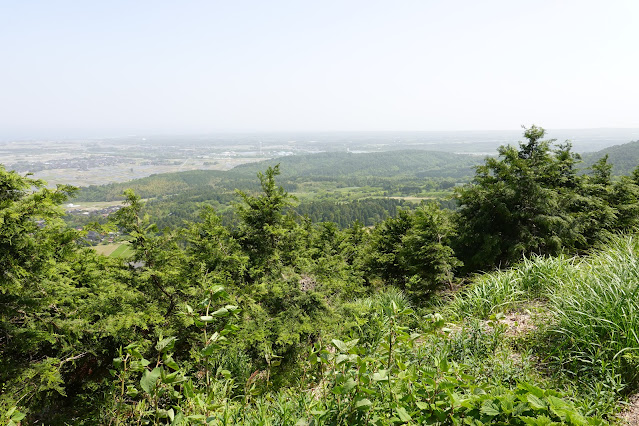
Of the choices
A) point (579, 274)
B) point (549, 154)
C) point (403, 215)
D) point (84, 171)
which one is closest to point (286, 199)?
point (579, 274)

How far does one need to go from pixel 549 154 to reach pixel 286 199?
873 cm

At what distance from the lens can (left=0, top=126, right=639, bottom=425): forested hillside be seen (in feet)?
5.35

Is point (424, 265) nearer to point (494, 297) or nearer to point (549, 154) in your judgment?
point (494, 297)

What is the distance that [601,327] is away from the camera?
8.75 feet

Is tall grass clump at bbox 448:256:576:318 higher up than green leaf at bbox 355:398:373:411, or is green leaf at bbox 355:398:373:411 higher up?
green leaf at bbox 355:398:373:411

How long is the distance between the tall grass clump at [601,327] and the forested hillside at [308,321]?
19 millimetres

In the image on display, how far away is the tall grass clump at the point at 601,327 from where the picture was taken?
2355 millimetres

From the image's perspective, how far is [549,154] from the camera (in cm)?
984

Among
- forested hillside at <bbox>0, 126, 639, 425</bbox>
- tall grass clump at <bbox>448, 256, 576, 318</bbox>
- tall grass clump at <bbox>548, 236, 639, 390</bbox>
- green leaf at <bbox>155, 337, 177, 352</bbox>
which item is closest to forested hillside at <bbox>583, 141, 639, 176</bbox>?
forested hillside at <bbox>0, 126, 639, 425</bbox>

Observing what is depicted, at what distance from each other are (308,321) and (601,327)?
4366mm

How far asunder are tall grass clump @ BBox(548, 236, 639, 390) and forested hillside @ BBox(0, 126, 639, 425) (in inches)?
0.7

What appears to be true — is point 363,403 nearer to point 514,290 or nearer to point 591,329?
point 591,329

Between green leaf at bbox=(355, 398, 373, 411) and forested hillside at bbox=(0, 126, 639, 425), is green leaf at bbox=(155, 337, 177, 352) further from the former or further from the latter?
green leaf at bbox=(355, 398, 373, 411)

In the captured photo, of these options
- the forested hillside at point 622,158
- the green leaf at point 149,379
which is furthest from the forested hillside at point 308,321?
the forested hillside at point 622,158
